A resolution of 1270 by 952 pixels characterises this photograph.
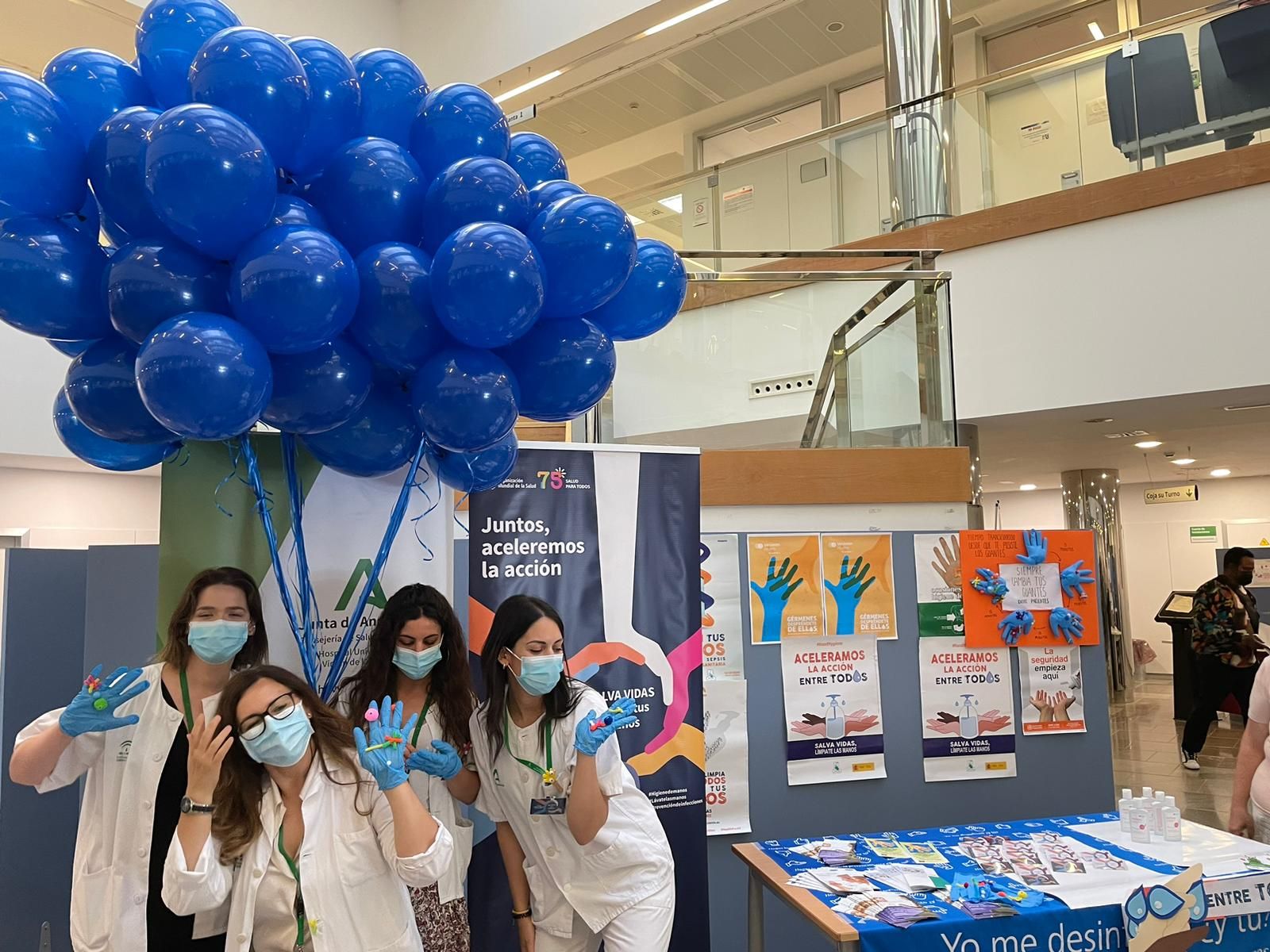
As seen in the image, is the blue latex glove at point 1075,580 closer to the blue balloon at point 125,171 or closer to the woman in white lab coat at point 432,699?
the woman in white lab coat at point 432,699

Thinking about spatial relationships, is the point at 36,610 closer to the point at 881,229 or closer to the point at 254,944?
the point at 254,944

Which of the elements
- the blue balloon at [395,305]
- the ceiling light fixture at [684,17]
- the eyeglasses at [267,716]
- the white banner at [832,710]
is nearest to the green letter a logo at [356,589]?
the eyeglasses at [267,716]

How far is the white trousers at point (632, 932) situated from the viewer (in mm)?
2590

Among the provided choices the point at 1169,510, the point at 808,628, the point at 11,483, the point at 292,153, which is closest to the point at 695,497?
the point at 808,628

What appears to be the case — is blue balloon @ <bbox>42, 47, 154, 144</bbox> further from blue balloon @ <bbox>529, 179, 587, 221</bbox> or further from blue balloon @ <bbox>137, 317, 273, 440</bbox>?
blue balloon @ <bbox>529, 179, 587, 221</bbox>

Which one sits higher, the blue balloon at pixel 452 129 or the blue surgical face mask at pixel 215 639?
the blue balloon at pixel 452 129

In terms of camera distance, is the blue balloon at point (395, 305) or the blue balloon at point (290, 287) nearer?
the blue balloon at point (290, 287)

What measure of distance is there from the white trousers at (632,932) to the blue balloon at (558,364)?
57.1 inches

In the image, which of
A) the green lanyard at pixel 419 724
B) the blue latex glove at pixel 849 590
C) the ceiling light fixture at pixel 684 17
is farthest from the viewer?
the ceiling light fixture at pixel 684 17

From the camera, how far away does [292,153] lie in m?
2.01

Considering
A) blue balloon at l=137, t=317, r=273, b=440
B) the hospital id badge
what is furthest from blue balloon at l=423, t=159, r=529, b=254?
the hospital id badge

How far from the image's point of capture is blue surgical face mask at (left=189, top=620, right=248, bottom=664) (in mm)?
2264

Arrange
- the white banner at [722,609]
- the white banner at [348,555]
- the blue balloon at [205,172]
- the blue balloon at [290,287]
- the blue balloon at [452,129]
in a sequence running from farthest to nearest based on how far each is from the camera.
Result: 1. the white banner at [722,609]
2. the white banner at [348,555]
3. the blue balloon at [452,129]
4. the blue balloon at [290,287]
5. the blue balloon at [205,172]

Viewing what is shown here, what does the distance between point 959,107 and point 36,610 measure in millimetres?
6751
